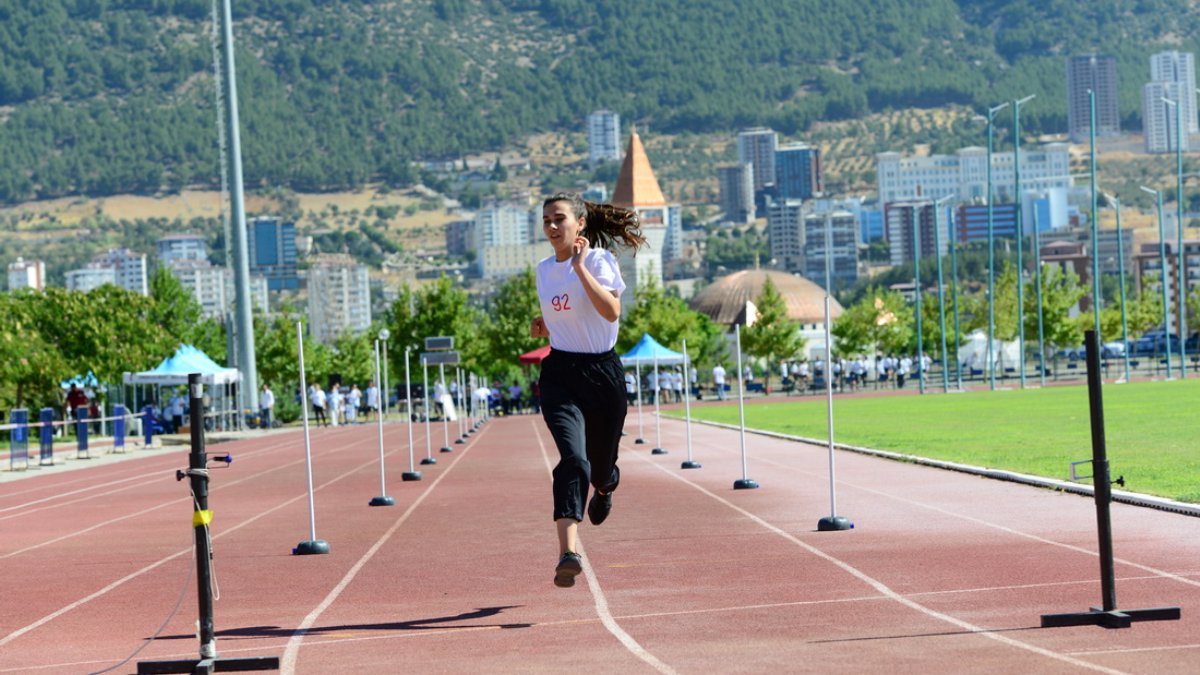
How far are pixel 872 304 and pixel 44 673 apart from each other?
11340 centimetres

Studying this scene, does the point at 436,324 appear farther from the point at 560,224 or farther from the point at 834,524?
the point at 560,224

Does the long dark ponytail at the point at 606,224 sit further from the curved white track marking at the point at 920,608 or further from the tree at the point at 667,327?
the tree at the point at 667,327

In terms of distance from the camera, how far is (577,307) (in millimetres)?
10500

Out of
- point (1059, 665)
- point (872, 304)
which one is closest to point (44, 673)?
point (1059, 665)

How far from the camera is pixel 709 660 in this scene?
8484 mm

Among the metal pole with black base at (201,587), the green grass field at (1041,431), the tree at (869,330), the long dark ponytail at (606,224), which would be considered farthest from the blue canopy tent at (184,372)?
the tree at (869,330)

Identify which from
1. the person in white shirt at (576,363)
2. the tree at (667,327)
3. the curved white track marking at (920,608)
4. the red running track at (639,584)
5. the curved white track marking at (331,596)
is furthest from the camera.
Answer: the tree at (667,327)

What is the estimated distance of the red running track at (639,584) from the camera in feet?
28.7

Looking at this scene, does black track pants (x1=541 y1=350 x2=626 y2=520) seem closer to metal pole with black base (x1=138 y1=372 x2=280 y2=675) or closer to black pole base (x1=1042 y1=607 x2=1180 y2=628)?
metal pole with black base (x1=138 y1=372 x2=280 y2=675)

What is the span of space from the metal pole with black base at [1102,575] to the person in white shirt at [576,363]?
2.56 meters

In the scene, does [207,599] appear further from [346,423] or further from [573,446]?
[346,423]

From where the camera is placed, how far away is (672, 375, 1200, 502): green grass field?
2055 cm

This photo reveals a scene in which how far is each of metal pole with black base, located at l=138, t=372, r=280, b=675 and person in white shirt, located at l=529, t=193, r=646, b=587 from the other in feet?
6.66

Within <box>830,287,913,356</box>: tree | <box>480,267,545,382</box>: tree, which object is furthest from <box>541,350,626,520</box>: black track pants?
<box>830,287,913,356</box>: tree
